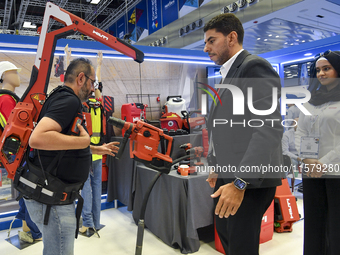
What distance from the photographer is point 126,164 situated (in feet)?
12.8

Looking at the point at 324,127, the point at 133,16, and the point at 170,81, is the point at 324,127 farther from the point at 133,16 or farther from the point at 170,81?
the point at 133,16

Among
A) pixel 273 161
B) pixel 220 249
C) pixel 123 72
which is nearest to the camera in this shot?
pixel 273 161

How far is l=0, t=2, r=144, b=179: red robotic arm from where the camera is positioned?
5.65ft

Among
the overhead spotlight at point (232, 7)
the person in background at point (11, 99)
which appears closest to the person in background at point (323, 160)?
the person in background at point (11, 99)

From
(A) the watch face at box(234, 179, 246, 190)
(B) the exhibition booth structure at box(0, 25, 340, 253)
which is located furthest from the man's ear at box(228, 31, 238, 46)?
(B) the exhibition booth structure at box(0, 25, 340, 253)

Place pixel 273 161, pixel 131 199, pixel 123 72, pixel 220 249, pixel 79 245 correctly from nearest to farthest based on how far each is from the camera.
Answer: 1. pixel 273 161
2. pixel 220 249
3. pixel 79 245
4. pixel 131 199
5. pixel 123 72

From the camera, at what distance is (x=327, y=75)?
6.63 feet

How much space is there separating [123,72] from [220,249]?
3.30 meters

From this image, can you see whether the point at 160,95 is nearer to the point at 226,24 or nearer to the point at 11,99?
the point at 11,99

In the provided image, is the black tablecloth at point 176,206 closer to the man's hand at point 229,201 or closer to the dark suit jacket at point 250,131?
the dark suit jacket at point 250,131

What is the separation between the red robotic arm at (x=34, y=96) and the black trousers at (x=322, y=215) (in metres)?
2.00

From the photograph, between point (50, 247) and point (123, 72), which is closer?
point (50, 247)

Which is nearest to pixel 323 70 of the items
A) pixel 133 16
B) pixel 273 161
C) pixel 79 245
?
pixel 273 161

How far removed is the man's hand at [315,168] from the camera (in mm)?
1929
